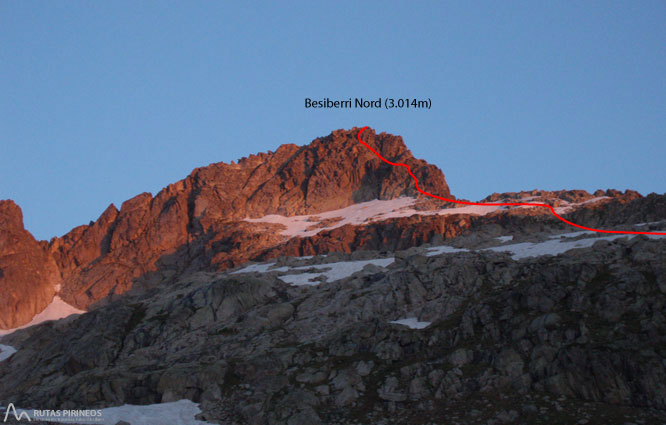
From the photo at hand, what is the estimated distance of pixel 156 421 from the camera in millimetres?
41812

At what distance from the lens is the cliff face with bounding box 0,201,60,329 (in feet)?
375

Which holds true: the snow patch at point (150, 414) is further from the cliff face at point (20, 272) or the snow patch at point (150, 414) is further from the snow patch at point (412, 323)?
the cliff face at point (20, 272)

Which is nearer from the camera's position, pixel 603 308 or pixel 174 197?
pixel 603 308

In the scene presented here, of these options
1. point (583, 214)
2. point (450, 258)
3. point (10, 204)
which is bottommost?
point (450, 258)

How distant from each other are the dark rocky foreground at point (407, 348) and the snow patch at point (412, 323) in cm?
68

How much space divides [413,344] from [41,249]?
4052 inches

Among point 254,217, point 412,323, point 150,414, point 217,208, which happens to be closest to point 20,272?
point 217,208

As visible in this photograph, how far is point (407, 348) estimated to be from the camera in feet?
153

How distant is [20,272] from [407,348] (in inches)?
3698

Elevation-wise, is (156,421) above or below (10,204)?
below

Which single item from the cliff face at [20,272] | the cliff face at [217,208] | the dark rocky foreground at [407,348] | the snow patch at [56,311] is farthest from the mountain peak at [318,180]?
the dark rocky foreground at [407,348]

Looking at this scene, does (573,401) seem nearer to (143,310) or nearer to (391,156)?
(143,310)

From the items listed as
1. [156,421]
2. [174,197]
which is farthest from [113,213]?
[156,421]

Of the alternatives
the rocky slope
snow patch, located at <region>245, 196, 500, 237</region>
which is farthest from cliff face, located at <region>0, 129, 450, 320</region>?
snow patch, located at <region>245, 196, 500, 237</region>
